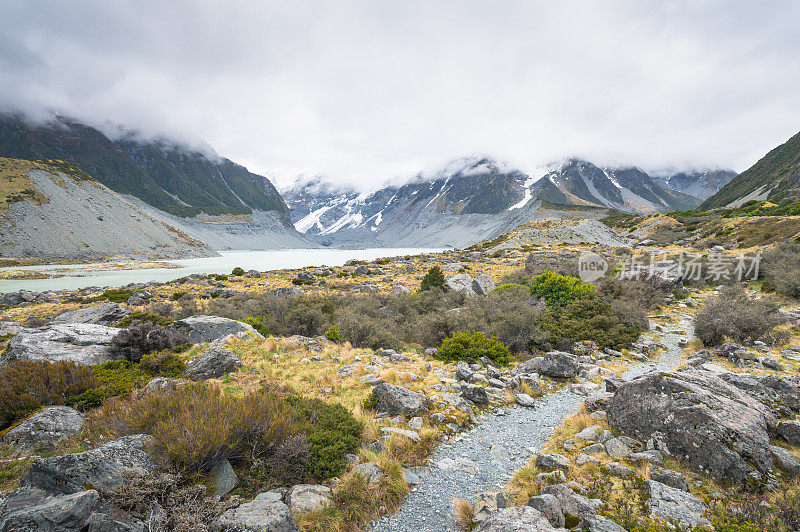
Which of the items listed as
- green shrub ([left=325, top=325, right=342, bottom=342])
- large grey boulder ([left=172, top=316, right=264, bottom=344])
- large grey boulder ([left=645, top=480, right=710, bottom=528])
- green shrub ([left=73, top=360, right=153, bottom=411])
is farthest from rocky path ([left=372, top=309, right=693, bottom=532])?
large grey boulder ([left=172, top=316, right=264, bottom=344])

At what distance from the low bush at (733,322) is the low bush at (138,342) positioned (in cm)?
2034

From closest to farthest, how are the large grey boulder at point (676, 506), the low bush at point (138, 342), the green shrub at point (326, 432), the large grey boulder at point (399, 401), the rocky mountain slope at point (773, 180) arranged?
1. the large grey boulder at point (676, 506)
2. the green shrub at point (326, 432)
3. the large grey boulder at point (399, 401)
4. the low bush at point (138, 342)
5. the rocky mountain slope at point (773, 180)

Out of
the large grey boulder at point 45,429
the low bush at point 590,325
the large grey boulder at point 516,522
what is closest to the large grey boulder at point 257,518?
the large grey boulder at point 516,522

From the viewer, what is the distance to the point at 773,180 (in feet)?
315

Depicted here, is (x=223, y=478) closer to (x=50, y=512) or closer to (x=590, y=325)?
(x=50, y=512)

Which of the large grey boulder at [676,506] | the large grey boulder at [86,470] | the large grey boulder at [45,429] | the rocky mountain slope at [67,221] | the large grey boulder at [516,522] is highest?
the rocky mountain slope at [67,221]

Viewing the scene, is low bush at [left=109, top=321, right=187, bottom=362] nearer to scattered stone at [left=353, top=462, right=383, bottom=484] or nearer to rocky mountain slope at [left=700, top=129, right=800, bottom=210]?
scattered stone at [left=353, top=462, right=383, bottom=484]

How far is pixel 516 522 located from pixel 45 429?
25.6 ft

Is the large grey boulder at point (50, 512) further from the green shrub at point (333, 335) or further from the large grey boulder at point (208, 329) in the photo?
the green shrub at point (333, 335)

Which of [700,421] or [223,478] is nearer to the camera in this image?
[223,478]

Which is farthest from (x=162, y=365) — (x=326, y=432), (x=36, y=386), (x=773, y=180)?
(x=773, y=180)

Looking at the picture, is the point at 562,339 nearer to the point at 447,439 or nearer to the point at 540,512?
the point at 447,439

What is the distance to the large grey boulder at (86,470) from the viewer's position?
3.57 meters

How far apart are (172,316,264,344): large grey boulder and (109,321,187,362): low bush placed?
141 centimetres
